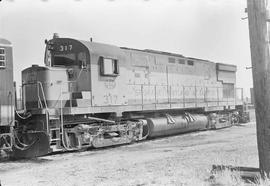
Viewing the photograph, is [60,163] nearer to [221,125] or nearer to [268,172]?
[268,172]

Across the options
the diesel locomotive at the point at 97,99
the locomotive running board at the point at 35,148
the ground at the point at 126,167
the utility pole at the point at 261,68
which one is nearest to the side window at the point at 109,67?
the diesel locomotive at the point at 97,99

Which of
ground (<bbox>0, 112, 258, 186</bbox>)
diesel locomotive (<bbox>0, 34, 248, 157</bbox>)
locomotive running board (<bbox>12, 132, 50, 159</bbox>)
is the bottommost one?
ground (<bbox>0, 112, 258, 186</bbox>)

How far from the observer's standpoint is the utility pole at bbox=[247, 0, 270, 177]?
253 inches

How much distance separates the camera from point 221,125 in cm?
2166

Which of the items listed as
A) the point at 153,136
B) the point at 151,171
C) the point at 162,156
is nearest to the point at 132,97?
the point at 153,136

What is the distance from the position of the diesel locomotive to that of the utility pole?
659 centimetres

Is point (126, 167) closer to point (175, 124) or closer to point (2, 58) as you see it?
point (2, 58)

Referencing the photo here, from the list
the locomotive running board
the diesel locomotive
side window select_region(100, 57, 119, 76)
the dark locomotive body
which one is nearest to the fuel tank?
the diesel locomotive

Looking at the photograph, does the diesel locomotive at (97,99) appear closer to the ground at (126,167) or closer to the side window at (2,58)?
the ground at (126,167)

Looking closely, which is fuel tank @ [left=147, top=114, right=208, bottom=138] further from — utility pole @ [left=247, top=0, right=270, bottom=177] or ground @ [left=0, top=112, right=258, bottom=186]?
utility pole @ [left=247, top=0, right=270, bottom=177]

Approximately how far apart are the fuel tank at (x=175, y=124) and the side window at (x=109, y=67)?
3.18m

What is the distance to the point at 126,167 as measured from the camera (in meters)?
8.83

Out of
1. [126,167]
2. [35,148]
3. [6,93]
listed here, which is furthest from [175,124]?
[6,93]

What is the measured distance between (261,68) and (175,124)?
1126cm
